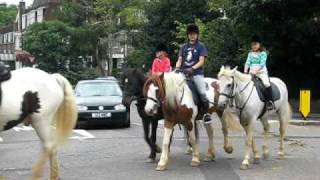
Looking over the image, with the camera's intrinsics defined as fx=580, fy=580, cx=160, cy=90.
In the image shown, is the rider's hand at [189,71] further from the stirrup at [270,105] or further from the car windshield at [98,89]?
the car windshield at [98,89]

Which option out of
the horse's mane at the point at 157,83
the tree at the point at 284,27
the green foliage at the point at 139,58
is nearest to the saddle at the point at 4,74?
the horse's mane at the point at 157,83

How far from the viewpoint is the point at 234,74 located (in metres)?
10.8

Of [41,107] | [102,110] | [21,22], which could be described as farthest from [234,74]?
[21,22]

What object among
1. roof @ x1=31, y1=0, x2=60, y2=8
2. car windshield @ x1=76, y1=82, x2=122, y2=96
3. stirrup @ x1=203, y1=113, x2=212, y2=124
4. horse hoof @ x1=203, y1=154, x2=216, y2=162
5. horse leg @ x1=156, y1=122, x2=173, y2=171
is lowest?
horse hoof @ x1=203, y1=154, x2=216, y2=162

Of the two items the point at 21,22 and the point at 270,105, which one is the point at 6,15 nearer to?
the point at 21,22

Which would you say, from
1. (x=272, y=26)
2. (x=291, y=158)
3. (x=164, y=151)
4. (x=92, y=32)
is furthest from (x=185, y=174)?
(x=92, y=32)

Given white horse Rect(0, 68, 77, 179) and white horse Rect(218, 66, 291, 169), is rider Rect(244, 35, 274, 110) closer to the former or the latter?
white horse Rect(218, 66, 291, 169)

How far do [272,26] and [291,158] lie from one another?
16.4m

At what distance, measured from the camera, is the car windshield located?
19362 millimetres

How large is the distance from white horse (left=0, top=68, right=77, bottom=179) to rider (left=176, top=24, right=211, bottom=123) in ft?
8.54

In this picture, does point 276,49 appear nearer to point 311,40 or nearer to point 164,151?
point 311,40

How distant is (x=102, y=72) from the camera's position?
66375 mm

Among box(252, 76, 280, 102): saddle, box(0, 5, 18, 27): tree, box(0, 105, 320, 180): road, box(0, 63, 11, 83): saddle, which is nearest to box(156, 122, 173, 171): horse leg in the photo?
box(0, 105, 320, 180): road

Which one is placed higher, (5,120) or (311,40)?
(311,40)
